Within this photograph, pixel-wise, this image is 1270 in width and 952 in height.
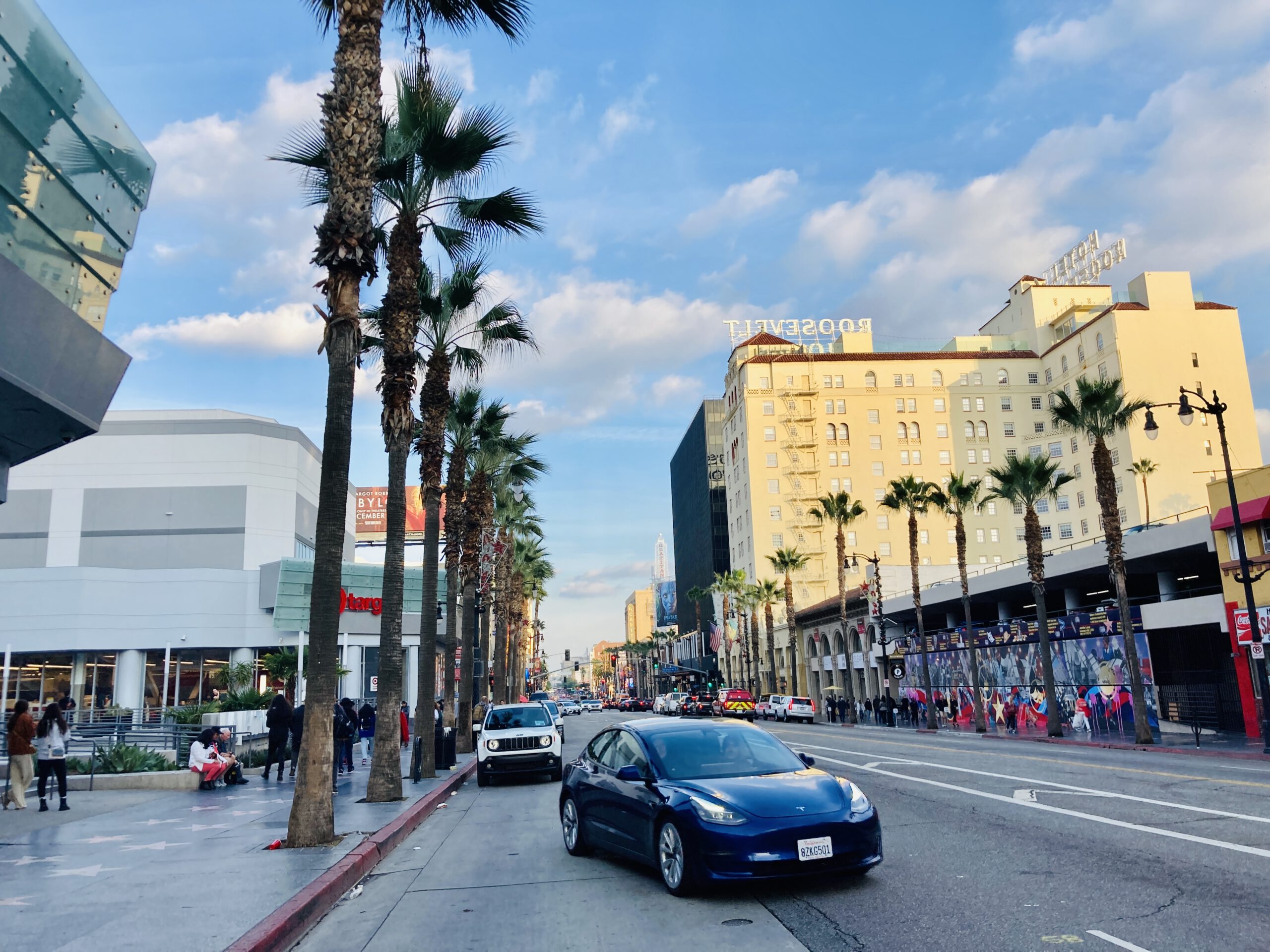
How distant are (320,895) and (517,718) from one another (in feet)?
44.6

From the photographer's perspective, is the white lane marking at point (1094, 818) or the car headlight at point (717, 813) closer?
the car headlight at point (717, 813)

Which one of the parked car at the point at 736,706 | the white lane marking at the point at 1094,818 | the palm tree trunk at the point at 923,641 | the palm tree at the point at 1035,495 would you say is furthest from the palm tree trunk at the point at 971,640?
the white lane marking at the point at 1094,818

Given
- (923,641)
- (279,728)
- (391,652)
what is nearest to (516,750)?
(391,652)

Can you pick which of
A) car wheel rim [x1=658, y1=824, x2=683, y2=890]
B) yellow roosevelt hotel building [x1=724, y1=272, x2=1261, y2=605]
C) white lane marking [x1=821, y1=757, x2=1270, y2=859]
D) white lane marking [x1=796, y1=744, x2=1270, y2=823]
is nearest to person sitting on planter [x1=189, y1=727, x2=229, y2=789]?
white lane marking [x1=821, y1=757, x2=1270, y2=859]

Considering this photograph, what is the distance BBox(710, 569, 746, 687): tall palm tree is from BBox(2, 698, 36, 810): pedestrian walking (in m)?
68.5

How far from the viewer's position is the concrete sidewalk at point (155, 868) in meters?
6.99

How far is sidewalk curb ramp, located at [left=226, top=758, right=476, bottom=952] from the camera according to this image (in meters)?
6.71

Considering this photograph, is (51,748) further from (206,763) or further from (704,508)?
(704,508)

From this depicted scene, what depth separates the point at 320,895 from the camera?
8.15m

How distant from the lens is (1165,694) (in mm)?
37094

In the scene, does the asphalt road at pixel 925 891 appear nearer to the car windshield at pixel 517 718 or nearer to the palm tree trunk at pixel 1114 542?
the car windshield at pixel 517 718

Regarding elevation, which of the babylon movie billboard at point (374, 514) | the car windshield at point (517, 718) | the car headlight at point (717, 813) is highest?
the babylon movie billboard at point (374, 514)

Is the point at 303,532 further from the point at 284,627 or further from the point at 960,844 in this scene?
the point at 960,844

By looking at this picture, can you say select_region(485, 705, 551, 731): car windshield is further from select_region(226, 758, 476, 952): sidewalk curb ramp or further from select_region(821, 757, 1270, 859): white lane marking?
select_region(821, 757, 1270, 859): white lane marking
